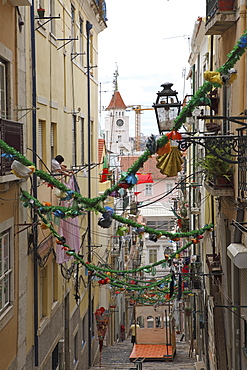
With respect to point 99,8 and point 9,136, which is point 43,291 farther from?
point 99,8

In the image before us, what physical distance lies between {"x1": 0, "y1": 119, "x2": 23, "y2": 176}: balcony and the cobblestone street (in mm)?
12914

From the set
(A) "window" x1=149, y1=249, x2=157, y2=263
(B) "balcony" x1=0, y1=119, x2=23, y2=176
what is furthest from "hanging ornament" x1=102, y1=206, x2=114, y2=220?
(A) "window" x1=149, y1=249, x2=157, y2=263

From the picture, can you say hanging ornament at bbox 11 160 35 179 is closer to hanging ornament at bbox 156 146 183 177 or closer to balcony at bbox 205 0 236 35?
hanging ornament at bbox 156 146 183 177

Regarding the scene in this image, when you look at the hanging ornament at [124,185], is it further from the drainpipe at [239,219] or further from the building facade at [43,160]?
the drainpipe at [239,219]

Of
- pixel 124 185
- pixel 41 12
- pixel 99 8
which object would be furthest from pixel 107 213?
pixel 99 8

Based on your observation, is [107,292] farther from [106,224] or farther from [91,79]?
[106,224]

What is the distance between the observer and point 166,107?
25.9 ft

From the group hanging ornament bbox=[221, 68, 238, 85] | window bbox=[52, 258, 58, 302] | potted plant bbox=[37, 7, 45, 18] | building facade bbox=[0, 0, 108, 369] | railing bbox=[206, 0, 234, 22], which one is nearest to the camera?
hanging ornament bbox=[221, 68, 238, 85]

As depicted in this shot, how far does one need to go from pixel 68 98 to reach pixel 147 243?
177 ft

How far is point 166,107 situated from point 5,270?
507cm

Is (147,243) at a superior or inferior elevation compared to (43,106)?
inferior

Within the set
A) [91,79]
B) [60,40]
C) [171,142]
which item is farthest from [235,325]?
[91,79]

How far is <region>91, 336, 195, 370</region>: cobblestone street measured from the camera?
70.9 feet

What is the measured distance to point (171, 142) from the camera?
26.6 ft
